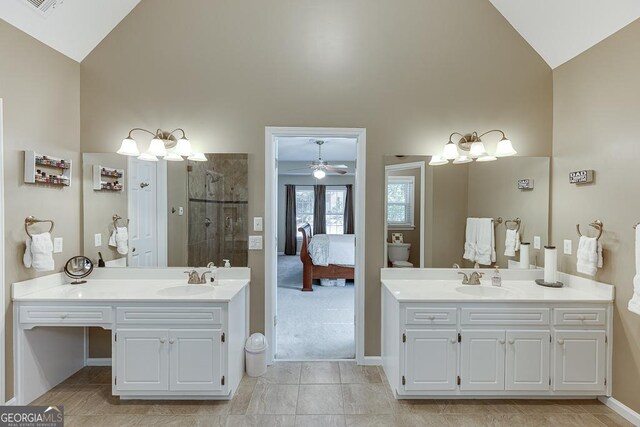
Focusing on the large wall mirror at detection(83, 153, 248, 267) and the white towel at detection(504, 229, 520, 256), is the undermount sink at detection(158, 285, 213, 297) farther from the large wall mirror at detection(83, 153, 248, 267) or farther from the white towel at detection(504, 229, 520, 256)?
the white towel at detection(504, 229, 520, 256)

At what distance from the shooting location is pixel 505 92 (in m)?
2.95

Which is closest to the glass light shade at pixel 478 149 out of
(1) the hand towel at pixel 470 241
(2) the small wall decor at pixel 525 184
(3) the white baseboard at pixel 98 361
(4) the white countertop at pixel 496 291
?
(2) the small wall decor at pixel 525 184

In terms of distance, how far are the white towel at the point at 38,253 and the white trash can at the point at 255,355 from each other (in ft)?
5.34

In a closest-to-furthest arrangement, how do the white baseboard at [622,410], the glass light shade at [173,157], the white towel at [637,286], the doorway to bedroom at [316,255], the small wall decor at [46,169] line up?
the white towel at [637,286], the white baseboard at [622,410], the small wall decor at [46,169], the glass light shade at [173,157], the doorway to bedroom at [316,255]

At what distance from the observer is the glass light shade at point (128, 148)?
269 centimetres

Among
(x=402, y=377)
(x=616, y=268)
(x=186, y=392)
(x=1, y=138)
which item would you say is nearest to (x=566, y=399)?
(x=616, y=268)

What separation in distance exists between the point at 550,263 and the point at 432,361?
4.50ft

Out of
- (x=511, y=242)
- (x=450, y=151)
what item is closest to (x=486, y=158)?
(x=450, y=151)

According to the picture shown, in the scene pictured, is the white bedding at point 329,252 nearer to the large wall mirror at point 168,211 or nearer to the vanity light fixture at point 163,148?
the large wall mirror at point 168,211

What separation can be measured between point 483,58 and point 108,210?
3619 mm

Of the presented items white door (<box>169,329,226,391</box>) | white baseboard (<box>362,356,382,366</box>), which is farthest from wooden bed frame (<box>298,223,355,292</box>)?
Answer: white door (<box>169,329,226,391</box>)

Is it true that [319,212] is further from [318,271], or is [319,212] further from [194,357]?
[194,357]

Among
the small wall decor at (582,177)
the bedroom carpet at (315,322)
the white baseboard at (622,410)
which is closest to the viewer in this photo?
the white baseboard at (622,410)

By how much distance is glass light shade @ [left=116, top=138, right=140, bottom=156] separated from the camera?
269cm
